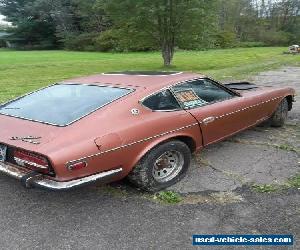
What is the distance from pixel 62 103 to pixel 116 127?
0.93 metres

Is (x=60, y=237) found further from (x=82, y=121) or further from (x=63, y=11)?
(x=63, y=11)

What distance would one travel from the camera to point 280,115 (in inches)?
255

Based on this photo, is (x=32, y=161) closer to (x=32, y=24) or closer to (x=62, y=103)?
(x=62, y=103)

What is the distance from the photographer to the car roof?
4.58 meters

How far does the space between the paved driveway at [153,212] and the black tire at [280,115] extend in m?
A: 1.52

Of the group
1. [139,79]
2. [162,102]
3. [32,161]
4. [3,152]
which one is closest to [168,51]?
[139,79]

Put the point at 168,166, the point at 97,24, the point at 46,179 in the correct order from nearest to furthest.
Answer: the point at 46,179, the point at 168,166, the point at 97,24

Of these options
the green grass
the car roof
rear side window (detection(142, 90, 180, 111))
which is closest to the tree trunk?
the green grass

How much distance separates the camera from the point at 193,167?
4918 mm

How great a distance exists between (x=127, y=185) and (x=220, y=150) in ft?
→ 5.63

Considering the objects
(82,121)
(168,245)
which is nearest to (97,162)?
(82,121)

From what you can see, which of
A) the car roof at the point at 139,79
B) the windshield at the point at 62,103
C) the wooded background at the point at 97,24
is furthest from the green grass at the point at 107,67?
the car roof at the point at 139,79

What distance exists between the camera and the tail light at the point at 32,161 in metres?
3.49

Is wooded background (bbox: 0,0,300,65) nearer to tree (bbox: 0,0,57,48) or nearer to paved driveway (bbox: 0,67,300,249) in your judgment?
tree (bbox: 0,0,57,48)
